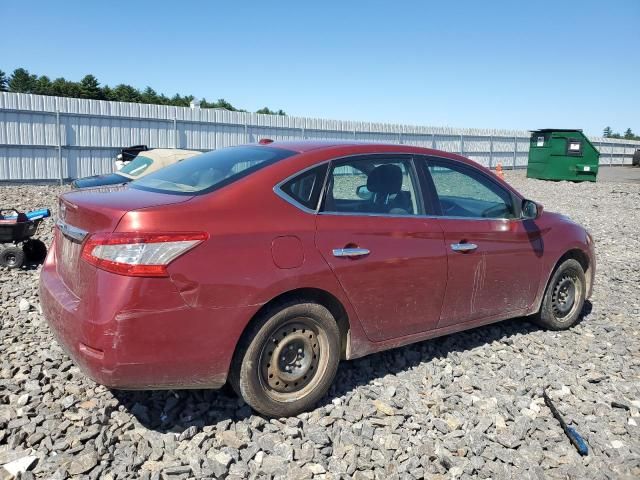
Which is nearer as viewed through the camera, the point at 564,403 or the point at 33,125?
the point at 564,403

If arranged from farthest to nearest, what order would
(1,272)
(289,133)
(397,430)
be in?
(289,133)
(1,272)
(397,430)

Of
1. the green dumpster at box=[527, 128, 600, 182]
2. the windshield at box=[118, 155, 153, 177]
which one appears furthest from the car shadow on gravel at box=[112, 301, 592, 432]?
the green dumpster at box=[527, 128, 600, 182]

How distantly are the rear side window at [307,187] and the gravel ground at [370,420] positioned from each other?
1.34 m

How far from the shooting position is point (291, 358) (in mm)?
3324

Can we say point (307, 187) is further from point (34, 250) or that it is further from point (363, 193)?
point (34, 250)

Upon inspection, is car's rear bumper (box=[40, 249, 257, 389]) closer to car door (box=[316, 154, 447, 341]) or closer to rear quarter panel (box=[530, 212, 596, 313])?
car door (box=[316, 154, 447, 341])

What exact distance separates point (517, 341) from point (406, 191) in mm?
1889

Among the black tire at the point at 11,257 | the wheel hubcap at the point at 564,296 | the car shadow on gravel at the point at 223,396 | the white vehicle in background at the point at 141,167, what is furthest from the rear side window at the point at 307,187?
the white vehicle in background at the point at 141,167

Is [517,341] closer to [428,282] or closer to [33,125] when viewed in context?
[428,282]

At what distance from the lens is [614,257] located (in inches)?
334

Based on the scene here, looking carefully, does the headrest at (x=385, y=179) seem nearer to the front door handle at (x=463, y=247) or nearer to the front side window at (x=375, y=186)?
the front side window at (x=375, y=186)

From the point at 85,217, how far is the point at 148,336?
79 centimetres

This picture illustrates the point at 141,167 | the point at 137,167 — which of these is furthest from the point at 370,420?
the point at 137,167

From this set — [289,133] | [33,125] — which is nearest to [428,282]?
[33,125]
